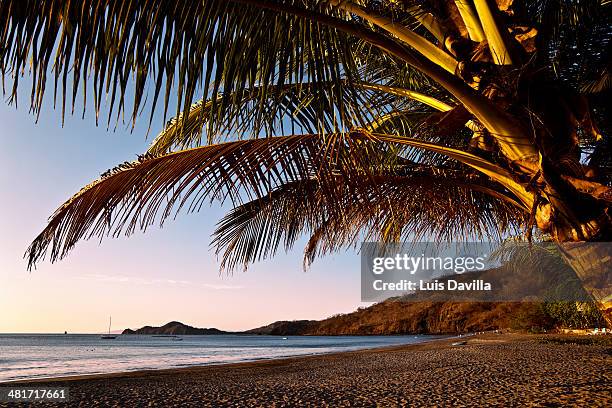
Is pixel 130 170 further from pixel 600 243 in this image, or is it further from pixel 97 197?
pixel 600 243

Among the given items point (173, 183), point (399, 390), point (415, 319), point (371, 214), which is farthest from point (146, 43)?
point (415, 319)

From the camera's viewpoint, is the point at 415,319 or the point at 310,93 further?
the point at 415,319

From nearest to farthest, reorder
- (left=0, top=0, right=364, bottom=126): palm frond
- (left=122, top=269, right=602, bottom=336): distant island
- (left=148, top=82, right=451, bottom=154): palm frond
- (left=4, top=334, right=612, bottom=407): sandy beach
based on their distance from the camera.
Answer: (left=0, top=0, right=364, bottom=126): palm frond, (left=148, top=82, right=451, bottom=154): palm frond, (left=4, top=334, right=612, bottom=407): sandy beach, (left=122, top=269, right=602, bottom=336): distant island

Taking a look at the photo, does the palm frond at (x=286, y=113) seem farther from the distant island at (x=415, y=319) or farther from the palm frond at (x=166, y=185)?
the distant island at (x=415, y=319)

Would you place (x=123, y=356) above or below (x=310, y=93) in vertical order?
below

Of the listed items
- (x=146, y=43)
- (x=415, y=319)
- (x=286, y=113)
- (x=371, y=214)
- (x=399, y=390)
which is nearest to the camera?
(x=146, y=43)

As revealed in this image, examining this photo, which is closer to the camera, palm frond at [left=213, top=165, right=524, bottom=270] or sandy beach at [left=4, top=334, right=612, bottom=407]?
palm frond at [left=213, top=165, right=524, bottom=270]

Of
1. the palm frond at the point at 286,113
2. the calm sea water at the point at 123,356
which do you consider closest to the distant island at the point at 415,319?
the calm sea water at the point at 123,356

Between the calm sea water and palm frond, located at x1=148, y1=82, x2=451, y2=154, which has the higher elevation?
palm frond, located at x1=148, y1=82, x2=451, y2=154

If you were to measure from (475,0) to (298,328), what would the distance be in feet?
366

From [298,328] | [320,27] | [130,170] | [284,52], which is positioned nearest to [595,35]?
[320,27]

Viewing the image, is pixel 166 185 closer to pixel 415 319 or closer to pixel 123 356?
pixel 123 356

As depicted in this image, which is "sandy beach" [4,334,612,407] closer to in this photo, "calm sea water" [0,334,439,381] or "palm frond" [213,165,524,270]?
"palm frond" [213,165,524,270]

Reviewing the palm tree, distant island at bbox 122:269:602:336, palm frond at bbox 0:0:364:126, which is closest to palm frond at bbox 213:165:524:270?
the palm tree
